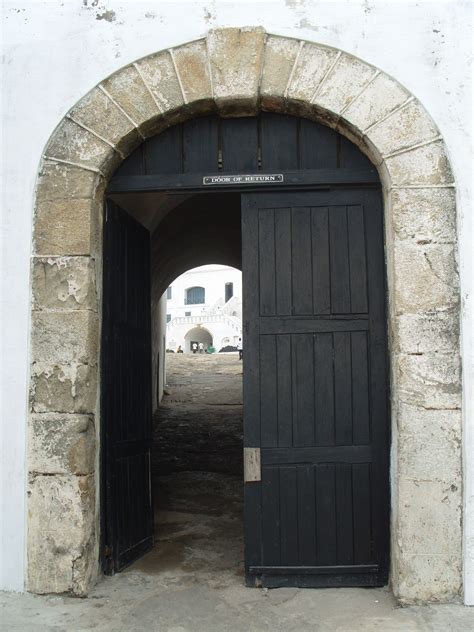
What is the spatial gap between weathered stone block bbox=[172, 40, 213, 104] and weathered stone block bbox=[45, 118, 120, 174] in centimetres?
63

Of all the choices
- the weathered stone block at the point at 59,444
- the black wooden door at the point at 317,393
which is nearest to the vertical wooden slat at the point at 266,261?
the black wooden door at the point at 317,393

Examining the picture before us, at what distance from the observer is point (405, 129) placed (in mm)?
3637

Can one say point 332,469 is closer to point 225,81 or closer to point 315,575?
point 315,575

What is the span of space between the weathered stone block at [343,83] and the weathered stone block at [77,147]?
141cm

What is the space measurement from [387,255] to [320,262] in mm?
426

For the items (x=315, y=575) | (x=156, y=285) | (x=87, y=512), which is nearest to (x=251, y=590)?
(x=315, y=575)

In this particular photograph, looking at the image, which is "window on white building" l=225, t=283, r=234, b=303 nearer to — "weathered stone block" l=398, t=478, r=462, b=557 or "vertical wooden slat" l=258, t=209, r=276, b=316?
"vertical wooden slat" l=258, t=209, r=276, b=316

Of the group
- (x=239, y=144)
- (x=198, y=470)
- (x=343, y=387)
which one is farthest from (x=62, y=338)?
(x=198, y=470)

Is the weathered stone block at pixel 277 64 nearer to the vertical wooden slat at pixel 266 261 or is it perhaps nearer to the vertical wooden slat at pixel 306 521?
the vertical wooden slat at pixel 266 261

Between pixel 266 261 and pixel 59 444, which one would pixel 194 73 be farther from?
pixel 59 444

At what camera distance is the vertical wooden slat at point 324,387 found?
379cm

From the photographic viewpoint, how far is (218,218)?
7.88 metres

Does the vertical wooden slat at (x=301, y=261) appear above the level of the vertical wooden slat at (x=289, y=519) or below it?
above

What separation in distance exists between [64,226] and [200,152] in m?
1.02
